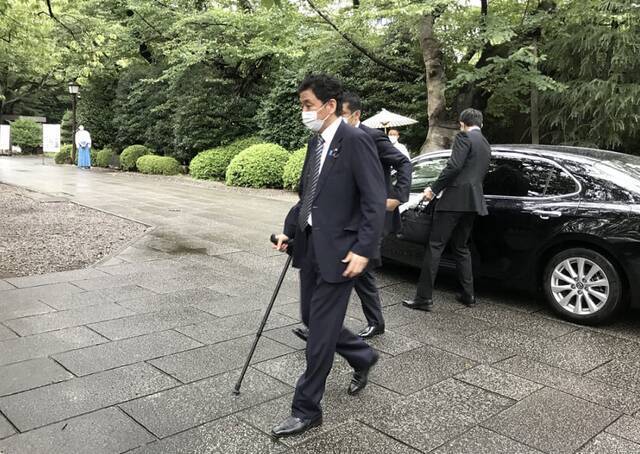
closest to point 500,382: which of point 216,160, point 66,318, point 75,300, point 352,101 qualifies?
point 352,101

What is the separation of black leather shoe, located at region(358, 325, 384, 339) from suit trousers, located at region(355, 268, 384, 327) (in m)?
0.02

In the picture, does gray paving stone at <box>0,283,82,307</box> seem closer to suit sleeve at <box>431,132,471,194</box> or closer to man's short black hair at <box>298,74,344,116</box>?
suit sleeve at <box>431,132,471,194</box>

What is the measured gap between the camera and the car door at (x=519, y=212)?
5184 millimetres

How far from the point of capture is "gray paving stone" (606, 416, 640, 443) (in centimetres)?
312

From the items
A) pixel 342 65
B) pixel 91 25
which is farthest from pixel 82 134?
pixel 342 65

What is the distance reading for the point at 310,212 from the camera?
3.13m

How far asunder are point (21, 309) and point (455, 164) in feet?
13.1

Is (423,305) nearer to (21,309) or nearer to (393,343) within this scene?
(393,343)

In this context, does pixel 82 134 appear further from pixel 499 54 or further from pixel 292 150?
pixel 499 54

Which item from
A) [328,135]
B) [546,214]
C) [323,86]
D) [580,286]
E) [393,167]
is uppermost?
[323,86]

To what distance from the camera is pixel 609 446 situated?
3008 millimetres

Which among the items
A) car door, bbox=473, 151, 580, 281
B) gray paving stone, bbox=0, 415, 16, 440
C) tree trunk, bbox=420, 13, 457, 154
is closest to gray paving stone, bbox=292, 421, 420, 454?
gray paving stone, bbox=0, 415, 16, 440

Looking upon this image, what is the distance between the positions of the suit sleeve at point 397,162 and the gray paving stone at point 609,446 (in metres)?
2.04

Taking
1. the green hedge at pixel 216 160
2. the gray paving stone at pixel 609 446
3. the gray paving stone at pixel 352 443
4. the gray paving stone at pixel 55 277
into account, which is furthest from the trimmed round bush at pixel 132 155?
the gray paving stone at pixel 609 446
